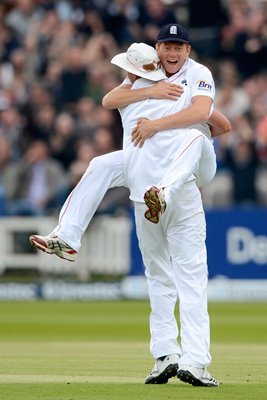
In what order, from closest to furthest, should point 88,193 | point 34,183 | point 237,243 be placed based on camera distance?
point 88,193, point 237,243, point 34,183

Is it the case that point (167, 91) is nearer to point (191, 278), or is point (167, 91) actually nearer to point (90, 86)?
point (191, 278)

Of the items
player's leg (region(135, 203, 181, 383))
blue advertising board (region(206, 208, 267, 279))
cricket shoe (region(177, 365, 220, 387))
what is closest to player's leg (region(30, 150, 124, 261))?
player's leg (region(135, 203, 181, 383))

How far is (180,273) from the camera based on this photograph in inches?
311

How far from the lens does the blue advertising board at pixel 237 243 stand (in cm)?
1775

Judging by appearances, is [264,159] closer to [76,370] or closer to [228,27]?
[228,27]

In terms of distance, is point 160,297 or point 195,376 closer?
point 195,376

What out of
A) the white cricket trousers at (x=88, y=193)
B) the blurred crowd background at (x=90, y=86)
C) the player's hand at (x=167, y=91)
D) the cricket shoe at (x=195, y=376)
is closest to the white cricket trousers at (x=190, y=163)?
the player's hand at (x=167, y=91)

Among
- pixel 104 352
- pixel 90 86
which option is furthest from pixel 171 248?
pixel 90 86

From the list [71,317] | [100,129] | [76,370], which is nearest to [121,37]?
[100,129]

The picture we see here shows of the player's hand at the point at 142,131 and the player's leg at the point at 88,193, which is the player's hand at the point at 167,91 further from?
the player's leg at the point at 88,193

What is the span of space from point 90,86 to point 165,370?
12.5m

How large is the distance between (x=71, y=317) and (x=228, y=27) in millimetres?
6231

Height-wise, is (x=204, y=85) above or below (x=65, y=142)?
below

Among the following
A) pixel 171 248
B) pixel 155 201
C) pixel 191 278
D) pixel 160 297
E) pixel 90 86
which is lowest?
pixel 160 297
